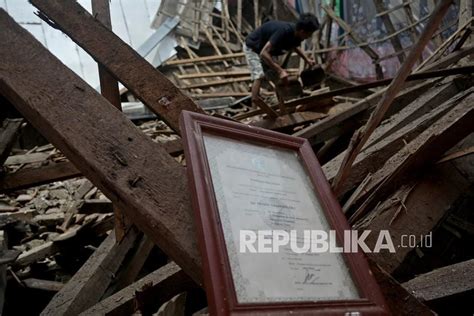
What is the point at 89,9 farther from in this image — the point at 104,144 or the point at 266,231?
the point at 266,231

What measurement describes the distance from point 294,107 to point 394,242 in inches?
106

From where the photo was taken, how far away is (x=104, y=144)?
1.12m

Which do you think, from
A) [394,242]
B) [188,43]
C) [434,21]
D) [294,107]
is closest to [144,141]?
[434,21]

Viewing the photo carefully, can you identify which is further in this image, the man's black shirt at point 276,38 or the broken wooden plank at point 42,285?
the man's black shirt at point 276,38

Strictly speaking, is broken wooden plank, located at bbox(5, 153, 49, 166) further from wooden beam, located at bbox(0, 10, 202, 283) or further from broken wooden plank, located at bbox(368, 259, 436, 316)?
broken wooden plank, located at bbox(368, 259, 436, 316)

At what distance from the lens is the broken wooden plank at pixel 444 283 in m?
1.49

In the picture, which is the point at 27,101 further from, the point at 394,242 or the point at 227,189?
the point at 394,242

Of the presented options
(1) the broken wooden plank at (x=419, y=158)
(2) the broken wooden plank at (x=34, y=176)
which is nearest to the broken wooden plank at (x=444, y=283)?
(1) the broken wooden plank at (x=419, y=158)

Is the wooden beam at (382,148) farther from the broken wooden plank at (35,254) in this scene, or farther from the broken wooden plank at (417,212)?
the broken wooden plank at (35,254)

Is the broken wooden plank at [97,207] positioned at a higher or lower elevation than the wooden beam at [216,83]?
lower

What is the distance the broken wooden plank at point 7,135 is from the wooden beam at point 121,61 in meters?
1.28

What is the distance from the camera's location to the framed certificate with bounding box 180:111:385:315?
0.89 metres

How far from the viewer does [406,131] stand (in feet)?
7.50
